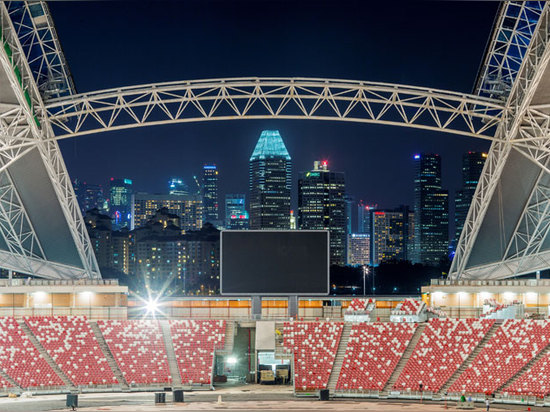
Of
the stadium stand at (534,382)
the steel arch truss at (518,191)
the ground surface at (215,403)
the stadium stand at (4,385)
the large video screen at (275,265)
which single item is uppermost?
the steel arch truss at (518,191)

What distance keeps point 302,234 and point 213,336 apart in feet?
30.5

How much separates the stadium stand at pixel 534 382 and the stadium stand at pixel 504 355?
77cm

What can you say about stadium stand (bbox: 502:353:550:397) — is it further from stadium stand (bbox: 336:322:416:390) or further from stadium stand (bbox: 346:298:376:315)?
stadium stand (bbox: 346:298:376:315)

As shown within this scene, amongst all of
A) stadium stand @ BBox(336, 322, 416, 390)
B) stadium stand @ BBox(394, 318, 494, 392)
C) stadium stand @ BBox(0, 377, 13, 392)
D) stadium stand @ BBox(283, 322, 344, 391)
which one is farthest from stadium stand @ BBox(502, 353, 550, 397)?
stadium stand @ BBox(0, 377, 13, 392)

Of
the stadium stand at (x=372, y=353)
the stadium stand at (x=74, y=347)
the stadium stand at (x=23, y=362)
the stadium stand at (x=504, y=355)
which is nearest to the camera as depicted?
the stadium stand at (x=504, y=355)

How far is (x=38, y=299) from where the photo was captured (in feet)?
Answer: 207

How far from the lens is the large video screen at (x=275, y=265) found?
60875mm

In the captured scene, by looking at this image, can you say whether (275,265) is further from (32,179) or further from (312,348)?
(32,179)

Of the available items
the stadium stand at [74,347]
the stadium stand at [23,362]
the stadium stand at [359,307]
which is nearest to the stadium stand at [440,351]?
the stadium stand at [359,307]

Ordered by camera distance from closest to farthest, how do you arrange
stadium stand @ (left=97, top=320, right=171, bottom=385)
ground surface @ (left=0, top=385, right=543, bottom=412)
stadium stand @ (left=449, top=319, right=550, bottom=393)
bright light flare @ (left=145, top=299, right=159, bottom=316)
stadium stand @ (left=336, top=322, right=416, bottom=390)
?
ground surface @ (left=0, top=385, right=543, bottom=412) → stadium stand @ (left=449, top=319, right=550, bottom=393) → stadium stand @ (left=336, top=322, right=416, bottom=390) → stadium stand @ (left=97, top=320, right=171, bottom=385) → bright light flare @ (left=145, top=299, right=159, bottom=316)

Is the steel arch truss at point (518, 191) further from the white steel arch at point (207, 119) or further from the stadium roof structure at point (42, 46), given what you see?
the stadium roof structure at point (42, 46)

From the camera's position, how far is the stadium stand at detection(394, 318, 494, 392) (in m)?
52.9

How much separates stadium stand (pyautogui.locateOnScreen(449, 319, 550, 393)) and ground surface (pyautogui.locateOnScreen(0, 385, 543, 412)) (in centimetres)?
259

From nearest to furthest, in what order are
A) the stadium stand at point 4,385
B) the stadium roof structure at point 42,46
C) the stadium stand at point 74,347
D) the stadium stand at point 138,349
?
1. the stadium roof structure at point 42,46
2. the stadium stand at point 4,385
3. the stadium stand at point 74,347
4. the stadium stand at point 138,349
